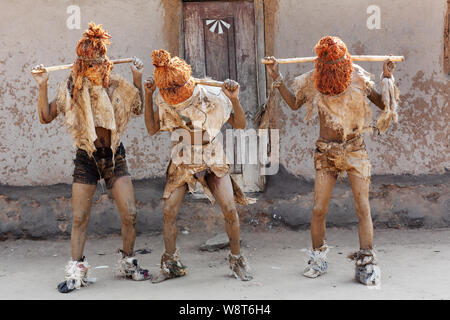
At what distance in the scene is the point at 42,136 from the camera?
6.76 m

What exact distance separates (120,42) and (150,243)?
222cm

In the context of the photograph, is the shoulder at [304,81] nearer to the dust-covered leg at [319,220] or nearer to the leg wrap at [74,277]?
the dust-covered leg at [319,220]

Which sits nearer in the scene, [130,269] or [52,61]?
[130,269]

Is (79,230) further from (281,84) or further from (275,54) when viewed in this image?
(275,54)

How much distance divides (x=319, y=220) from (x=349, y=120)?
883 millimetres

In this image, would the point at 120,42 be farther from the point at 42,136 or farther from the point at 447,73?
the point at 447,73

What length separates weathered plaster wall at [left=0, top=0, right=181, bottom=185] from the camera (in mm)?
6637

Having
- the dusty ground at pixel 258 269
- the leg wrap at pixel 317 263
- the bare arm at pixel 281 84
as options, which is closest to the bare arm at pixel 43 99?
the dusty ground at pixel 258 269

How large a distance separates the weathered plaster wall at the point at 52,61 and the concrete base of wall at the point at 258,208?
244 millimetres

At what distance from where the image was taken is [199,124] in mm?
5027

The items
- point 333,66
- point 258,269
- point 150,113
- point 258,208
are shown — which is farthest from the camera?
point 258,208

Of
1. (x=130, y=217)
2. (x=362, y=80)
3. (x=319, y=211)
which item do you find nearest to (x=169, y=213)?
(x=130, y=217)

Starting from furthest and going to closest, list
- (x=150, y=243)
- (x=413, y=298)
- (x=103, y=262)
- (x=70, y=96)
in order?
(x=150, y=243) → (x=103, y=262) → (x=70, y=96) → (x=413, y=298)

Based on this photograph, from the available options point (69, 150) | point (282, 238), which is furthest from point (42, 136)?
point (282, 238)
